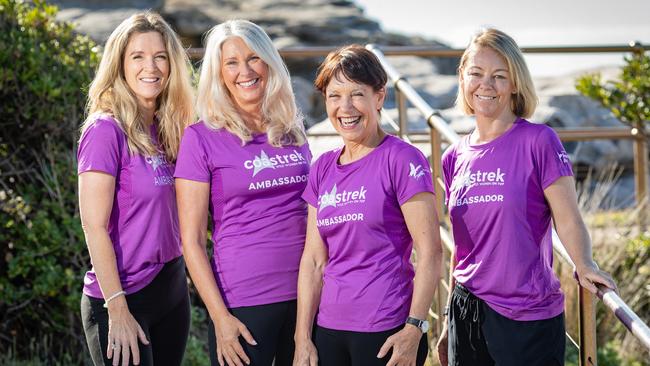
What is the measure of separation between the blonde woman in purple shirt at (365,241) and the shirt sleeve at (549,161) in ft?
1.14

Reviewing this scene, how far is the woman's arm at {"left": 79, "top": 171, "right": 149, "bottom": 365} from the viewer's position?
2.97 metres

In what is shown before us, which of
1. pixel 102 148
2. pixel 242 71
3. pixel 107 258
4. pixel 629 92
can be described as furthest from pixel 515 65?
pixel 629 92

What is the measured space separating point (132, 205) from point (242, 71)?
0.61 m

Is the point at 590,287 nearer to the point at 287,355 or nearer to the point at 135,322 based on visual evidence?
the point at 287,355

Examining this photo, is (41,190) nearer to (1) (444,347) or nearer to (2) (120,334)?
(2) (120,334)

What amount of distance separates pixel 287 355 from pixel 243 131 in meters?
0.80

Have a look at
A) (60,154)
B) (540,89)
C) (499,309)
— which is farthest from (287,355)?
(540,89)

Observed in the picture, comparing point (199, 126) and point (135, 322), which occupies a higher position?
point (199, 126)

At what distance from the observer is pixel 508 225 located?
A: 2.79 metres

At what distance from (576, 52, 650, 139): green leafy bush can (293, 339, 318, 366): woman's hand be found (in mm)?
4095

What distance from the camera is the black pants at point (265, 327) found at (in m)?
2.97

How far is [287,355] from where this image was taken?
3076 mm

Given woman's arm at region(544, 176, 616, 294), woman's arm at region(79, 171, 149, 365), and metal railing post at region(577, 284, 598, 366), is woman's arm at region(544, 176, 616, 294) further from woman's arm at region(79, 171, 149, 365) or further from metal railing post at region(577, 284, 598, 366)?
woman's arm at region(79, 171, 149, 365)

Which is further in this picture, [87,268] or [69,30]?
[69,30]
